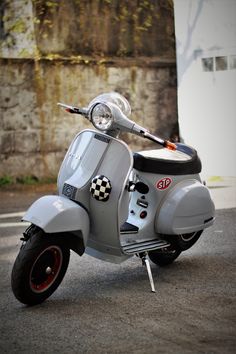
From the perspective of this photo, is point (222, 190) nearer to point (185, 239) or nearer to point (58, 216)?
point (185, 239)

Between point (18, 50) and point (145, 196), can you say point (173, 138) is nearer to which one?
point (18, 50)

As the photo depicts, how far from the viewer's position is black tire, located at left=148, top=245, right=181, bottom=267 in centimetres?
522

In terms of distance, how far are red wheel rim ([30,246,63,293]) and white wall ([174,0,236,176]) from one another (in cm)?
547

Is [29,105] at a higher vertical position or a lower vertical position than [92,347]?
higher

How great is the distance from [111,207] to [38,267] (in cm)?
63

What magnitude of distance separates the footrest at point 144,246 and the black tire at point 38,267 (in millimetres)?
458

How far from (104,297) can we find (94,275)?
1.78 ft

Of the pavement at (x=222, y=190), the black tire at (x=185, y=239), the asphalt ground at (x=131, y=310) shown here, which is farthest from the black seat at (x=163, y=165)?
the pavement at (x=222, y=190)

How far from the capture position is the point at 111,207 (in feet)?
15.1

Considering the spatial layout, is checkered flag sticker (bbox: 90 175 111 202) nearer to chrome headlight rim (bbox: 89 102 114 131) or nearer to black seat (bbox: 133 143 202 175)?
chrome headlight rim (bbox: 89 102 114 131)

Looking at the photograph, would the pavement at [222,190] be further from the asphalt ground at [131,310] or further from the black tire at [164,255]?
the black tire at [164,255]

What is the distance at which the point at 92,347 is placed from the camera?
3719 mm

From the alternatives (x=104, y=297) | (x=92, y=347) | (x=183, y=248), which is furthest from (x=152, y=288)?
(x=92, y=347)

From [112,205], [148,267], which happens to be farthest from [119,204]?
[148,267]
